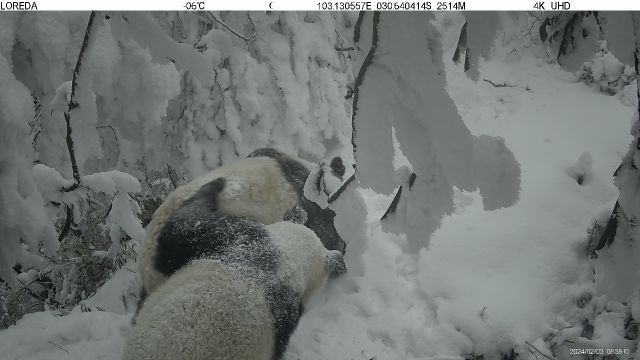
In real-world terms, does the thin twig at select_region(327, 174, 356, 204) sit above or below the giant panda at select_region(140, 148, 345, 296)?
above

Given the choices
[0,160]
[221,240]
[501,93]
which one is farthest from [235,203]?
[501,93]

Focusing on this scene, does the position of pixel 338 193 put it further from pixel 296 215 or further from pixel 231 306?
pixel 296 215

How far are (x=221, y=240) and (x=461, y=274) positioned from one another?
7.96ft

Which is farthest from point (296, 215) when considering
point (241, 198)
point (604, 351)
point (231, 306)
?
point (604, 351)

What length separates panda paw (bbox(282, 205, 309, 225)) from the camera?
345cm

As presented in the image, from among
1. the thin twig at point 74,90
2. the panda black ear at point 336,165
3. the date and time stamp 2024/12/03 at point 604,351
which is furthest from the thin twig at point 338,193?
the date and time stamp 2024/12/03 at point 604,351

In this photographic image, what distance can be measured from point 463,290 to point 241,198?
2227 millimetres

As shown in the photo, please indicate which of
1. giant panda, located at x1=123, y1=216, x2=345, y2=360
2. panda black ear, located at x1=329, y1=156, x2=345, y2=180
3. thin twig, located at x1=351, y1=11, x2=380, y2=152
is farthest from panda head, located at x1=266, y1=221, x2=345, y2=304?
thin twig, located at x1=351, y1=11, x2=380, y2=152

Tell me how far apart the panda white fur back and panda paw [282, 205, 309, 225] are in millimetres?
44

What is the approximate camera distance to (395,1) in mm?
1125

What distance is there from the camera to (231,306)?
2146mm

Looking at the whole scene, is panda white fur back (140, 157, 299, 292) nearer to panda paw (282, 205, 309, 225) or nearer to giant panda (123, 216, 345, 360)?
panda paw (282, 205, 309, 225)

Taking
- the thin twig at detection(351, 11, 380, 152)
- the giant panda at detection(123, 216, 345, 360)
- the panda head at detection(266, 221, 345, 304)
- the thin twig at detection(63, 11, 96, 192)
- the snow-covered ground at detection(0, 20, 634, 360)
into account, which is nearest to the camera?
the thin twig at detection(351, 11, 380, 152)

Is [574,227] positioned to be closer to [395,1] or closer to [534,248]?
[534,248]
